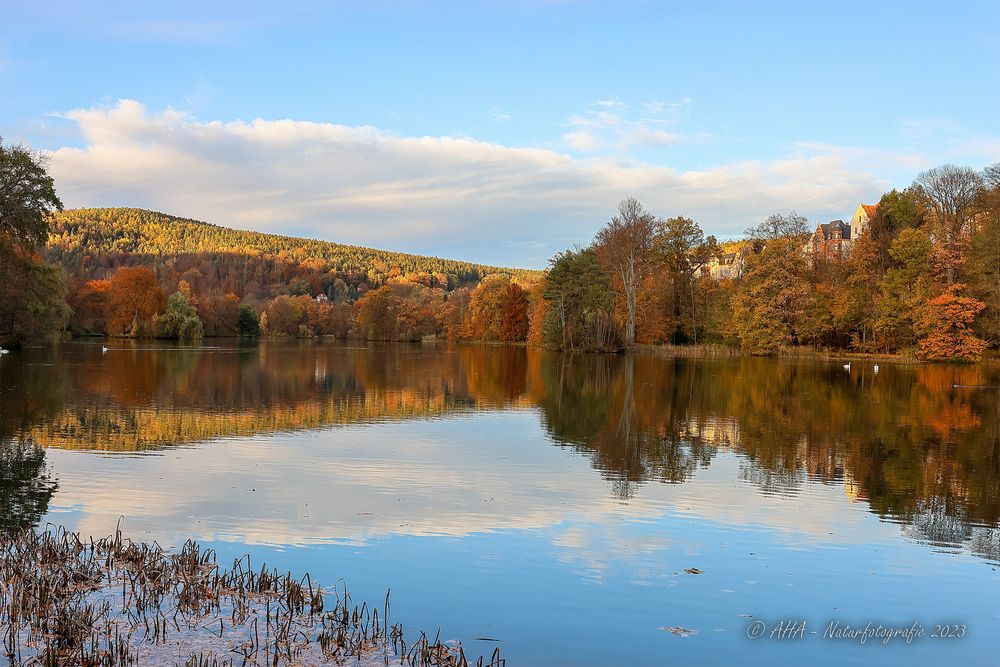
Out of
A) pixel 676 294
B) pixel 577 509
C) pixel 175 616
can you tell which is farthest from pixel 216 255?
pixel 175 616

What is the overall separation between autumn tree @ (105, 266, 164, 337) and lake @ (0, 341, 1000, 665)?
2602 inches

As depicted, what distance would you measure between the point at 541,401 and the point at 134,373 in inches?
686

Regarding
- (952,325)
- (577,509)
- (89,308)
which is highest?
(89,308)

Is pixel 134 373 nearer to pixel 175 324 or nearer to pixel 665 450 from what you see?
pixel 665 450

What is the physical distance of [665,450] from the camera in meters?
15.4

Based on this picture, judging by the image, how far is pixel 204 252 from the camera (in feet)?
504

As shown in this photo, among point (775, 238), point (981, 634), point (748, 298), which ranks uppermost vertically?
point (775, 238)

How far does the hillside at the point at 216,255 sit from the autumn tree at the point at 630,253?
8035 cm

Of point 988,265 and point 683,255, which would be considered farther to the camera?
point 683,255

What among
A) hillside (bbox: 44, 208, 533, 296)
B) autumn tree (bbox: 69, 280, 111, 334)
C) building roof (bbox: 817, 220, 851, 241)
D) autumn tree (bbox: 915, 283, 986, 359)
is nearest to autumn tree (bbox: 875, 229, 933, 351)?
autumn tree (bbox: 915, 283, 986, 359)

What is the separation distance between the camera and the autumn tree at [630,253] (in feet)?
214

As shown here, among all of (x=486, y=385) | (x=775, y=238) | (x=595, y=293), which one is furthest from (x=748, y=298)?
(x=486, y=385)

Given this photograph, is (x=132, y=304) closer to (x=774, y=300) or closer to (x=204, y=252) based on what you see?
(x=774, y=300)

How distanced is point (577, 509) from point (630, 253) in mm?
56417
